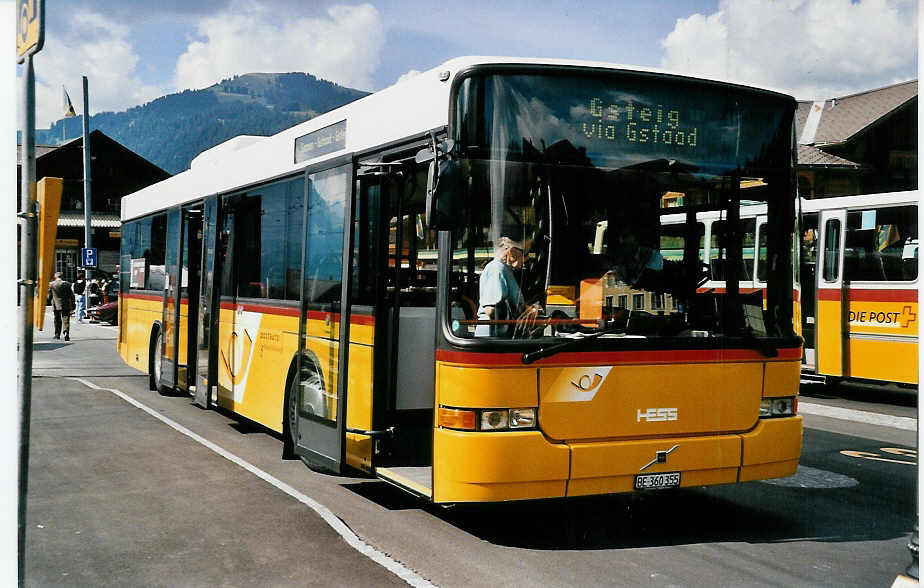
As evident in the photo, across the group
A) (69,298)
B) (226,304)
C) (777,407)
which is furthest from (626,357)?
(69,298)

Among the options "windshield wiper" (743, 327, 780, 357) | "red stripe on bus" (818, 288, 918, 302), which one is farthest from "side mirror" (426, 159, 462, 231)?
"red stripe on bus" (818, 288, 918, 302)

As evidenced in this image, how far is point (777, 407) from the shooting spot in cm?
683

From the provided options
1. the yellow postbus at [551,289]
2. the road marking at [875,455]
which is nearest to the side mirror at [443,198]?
the yellow postbus at [551,289]

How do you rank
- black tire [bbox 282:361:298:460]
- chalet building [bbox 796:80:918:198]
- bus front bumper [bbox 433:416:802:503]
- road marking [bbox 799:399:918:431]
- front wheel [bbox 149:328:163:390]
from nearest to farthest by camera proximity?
1. bus front bumper [bbox 433:416:802:503]
2. black tire [bbox 282:361:298:460]
3. road marking [bbox 799:399:918:431]
4. front wheel [bbox 149:328:163:390]
5. chalet building [bbox 796:80:918:198]

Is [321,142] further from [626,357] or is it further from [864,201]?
[864,201]

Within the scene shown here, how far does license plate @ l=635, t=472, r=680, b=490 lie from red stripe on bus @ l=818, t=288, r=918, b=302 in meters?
9.58

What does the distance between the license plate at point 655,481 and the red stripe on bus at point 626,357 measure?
74 cm

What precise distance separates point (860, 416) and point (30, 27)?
1179cm

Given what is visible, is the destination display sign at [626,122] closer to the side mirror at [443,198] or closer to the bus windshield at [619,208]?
the bus windshield at [619,208]

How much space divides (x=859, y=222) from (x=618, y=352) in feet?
35.5

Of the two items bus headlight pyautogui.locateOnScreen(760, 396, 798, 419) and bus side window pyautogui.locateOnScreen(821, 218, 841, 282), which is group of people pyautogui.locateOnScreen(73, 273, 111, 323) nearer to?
bus side window pyautogui.locateOnScreen(821, 218, 841, 282)

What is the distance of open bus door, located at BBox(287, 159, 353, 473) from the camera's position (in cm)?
779

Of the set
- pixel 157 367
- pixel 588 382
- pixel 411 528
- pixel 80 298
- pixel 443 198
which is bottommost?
pixel 411 528

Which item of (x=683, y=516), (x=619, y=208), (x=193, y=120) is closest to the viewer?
(x=619, y=208)
